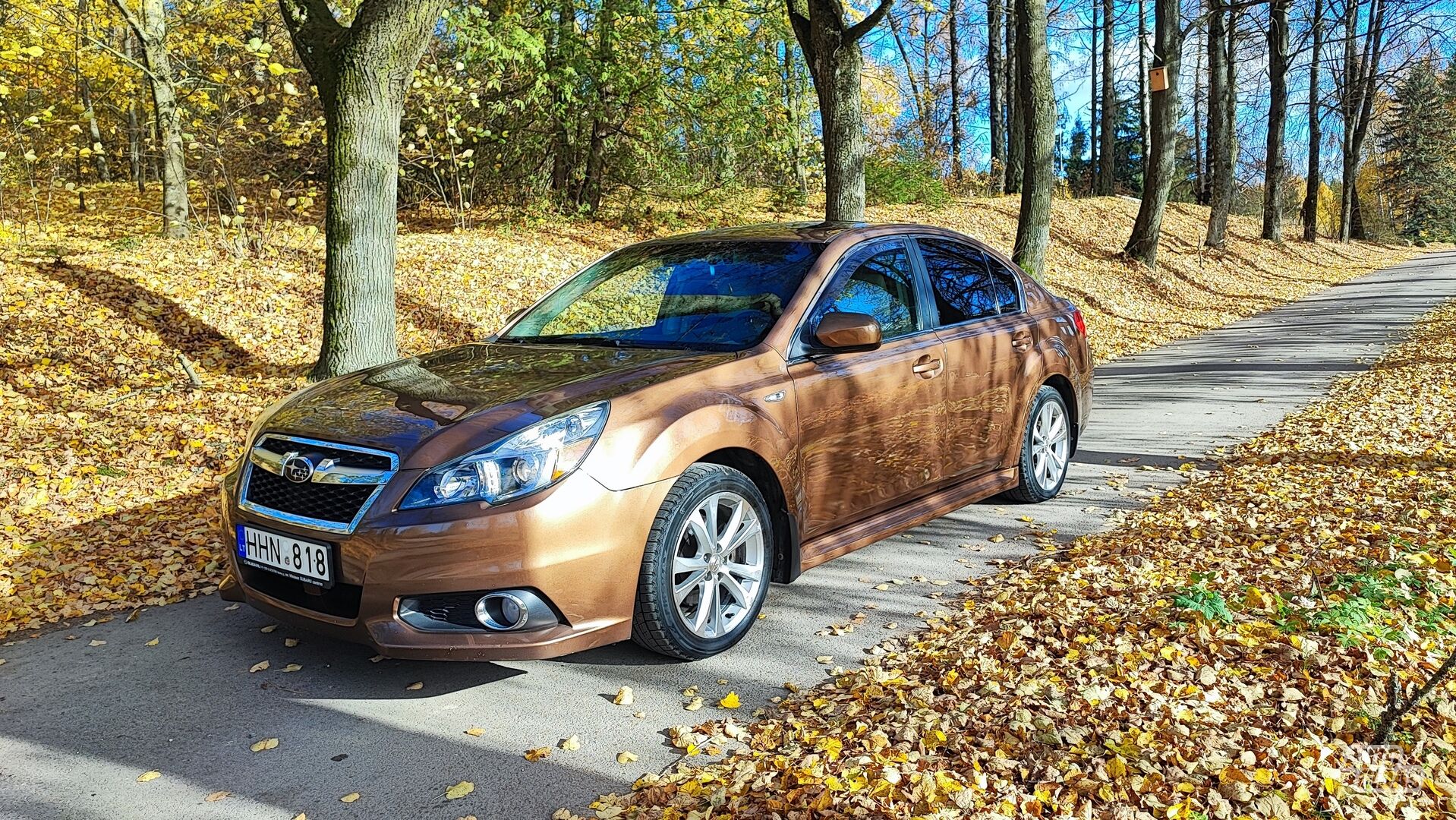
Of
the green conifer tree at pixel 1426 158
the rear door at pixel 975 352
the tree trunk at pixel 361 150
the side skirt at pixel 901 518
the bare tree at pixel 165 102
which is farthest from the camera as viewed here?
the green conifer tree at pixel 1426 158

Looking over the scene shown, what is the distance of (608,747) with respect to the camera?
3.19m

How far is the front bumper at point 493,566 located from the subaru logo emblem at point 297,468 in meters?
0.19

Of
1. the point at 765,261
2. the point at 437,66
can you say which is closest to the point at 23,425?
the point at 765,261

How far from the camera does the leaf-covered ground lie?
5.27 meters

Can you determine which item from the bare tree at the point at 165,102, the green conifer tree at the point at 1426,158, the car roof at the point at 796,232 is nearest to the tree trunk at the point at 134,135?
the bare tree at the point at 165,102

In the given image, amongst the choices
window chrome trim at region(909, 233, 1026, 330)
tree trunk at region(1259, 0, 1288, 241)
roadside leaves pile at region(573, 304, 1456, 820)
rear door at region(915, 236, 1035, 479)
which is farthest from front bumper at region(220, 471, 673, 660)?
tree trunk at region(1259, 0, 1288, 241)

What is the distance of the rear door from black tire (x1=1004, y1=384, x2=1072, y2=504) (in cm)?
12

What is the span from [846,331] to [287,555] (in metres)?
2.31

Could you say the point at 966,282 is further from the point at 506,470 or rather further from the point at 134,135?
the point at 134,135

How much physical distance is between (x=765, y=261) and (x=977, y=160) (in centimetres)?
3886

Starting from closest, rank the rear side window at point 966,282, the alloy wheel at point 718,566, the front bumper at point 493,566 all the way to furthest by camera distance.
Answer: the front bumper at point 493,566 → the alloy wheel at point 718,566 → the rear side window at point 966,282

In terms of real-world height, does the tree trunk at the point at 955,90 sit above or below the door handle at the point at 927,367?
above

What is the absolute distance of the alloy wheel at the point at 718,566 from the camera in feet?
12.1

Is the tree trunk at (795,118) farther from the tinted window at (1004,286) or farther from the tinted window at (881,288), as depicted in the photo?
the tinted window at (881,288)
